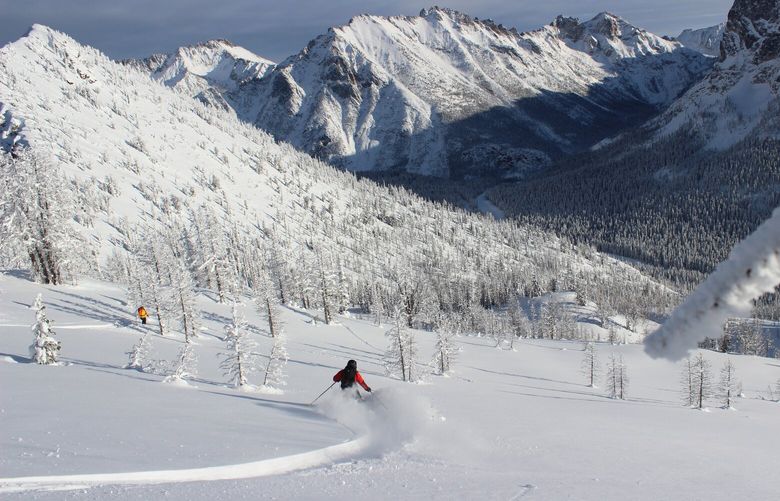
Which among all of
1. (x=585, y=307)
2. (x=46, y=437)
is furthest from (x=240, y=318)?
A: (x=585, y=307)

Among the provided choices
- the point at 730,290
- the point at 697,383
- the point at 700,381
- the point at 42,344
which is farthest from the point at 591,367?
the point at 730,290

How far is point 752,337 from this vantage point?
106562 mm

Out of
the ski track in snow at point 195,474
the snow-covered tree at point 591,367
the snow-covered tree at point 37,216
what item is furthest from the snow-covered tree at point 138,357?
the snow-covered tree at point 591,367

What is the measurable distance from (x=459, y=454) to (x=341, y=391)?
675cm

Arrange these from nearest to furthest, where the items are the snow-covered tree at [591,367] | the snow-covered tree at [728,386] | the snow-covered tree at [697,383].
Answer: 1. the snow-covered tree at [697,383]
2. the snow-covered tree at [728,386]
3. the snow-covered tree at [591,367]

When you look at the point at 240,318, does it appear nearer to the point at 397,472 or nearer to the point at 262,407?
the point at 262,407

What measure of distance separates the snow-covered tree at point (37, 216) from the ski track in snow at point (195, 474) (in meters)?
43.0

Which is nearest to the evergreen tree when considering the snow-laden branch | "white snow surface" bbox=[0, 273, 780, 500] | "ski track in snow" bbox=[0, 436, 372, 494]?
"white snow surface" bbox=[0, 273, 780, 500]

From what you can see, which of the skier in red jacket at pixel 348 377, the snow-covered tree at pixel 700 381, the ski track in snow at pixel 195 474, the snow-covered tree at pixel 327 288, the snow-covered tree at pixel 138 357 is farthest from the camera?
the snow-covered tree at pixel 327 288

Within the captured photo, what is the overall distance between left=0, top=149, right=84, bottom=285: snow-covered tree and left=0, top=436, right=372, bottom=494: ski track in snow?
141 ft

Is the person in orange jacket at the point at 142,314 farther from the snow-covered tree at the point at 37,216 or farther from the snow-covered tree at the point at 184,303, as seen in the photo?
the snow-covered tree at the point at 37,216

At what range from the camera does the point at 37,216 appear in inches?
1730

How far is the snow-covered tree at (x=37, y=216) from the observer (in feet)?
141

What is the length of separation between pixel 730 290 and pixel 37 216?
53271 millimetres
